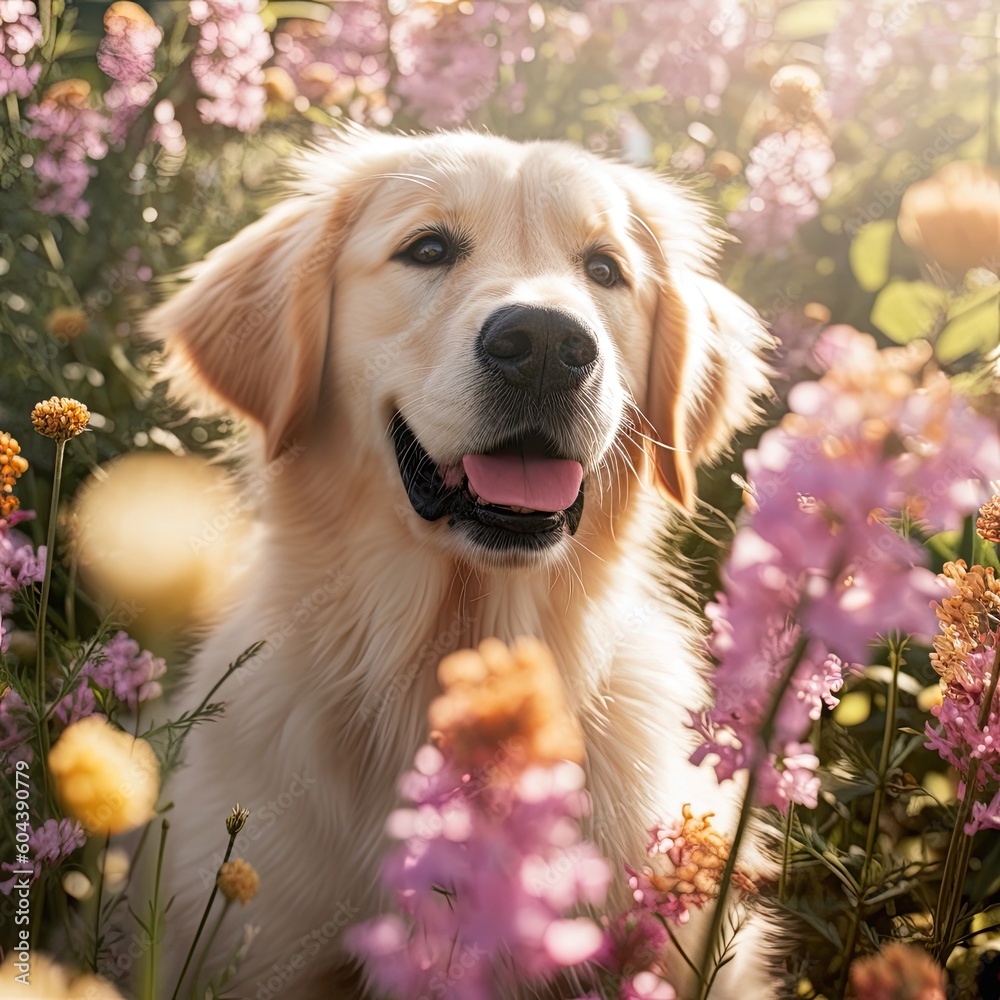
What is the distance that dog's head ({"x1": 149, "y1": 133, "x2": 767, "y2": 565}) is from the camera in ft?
5.61

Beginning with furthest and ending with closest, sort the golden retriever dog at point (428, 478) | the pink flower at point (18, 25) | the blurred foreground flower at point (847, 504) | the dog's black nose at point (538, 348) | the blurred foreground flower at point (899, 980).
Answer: the pink flower at point (18, 25) → the golden retriever dog at point (428, 478) → the dog's black nose at point (538, 348) → the blurred foreground flower at point (899, 980) → the blurred foreground flower at point (847, 504)

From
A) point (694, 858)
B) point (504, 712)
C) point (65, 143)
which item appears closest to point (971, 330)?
point (694, 858)

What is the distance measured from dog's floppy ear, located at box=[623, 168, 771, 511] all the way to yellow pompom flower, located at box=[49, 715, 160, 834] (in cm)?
130

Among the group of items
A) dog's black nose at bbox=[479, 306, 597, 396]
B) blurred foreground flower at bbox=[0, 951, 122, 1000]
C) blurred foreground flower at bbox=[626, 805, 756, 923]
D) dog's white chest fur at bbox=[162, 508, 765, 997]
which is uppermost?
dog's black nose at bbox=[479, 306, 597, 396]

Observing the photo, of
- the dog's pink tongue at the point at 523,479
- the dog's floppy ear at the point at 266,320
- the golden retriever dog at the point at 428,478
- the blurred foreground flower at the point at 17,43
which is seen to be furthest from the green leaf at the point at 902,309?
the blurred foreground flower at the point at 17,43

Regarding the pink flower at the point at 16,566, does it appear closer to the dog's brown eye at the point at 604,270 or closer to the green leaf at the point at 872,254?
the dog's brown eye at the point at 604,270

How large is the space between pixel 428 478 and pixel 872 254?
1.56m

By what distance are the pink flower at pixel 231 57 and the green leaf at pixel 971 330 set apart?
1.88 m

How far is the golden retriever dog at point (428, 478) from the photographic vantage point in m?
1.75

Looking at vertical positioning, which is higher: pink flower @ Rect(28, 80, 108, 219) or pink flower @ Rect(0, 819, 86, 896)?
pink flower @ Rect(28, 80, 108, 219)

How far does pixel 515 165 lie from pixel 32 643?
1404 millimetres

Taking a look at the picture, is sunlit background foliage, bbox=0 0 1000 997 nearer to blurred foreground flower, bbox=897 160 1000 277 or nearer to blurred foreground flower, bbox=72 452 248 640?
blurred foreground flower, bbox=72 452 248 640

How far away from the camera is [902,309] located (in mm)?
2443

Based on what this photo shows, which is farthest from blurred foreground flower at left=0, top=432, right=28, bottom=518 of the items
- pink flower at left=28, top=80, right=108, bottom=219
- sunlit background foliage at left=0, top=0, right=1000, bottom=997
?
pink flower at left=28, top=80, right=108, bottom=219
